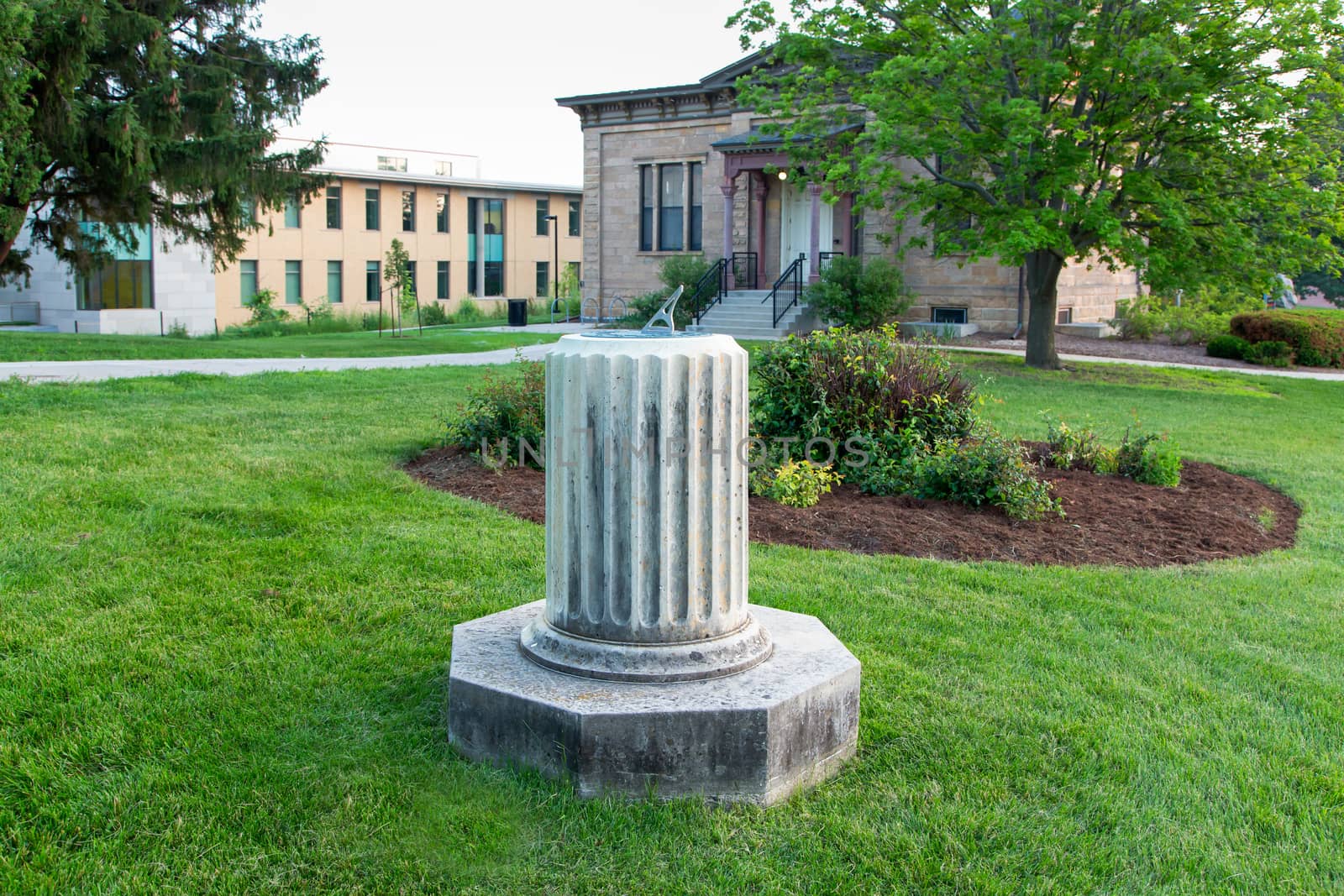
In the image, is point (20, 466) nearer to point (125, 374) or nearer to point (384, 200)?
point (125, 374)

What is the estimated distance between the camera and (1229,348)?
2266cm

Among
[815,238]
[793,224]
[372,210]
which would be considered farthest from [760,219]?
[372,210]

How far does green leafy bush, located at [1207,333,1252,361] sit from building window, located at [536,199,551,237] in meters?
38.4

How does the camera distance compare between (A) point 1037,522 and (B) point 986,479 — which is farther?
(B) point 986,479

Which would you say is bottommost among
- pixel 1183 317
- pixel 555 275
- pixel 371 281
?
pixel 1183 317

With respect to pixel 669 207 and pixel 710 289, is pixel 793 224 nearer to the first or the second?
pixel 710 289

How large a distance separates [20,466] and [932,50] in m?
13.6

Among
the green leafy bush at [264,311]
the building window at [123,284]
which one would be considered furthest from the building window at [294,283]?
the building window at [123,284]

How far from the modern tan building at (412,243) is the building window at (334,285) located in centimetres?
3

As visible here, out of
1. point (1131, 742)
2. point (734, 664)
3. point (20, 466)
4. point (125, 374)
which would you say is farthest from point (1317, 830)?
point (125, 374)

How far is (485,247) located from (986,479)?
1907 inches

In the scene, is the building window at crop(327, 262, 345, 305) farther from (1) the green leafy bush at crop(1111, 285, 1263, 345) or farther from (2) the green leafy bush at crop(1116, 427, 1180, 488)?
(2) the green leafy bush at crop(1116, 427, 1180, 488)

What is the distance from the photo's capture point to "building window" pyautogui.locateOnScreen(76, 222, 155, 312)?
4006 cm

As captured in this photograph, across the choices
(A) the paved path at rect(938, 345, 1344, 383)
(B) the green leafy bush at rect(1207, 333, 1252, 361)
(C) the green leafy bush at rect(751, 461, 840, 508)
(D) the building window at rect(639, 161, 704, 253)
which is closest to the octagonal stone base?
(C) the green leafy bush at rect(751, 461, 840, 508)
